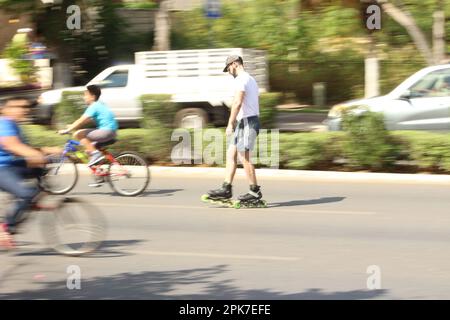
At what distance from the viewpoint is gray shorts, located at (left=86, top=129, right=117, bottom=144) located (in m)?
13.1

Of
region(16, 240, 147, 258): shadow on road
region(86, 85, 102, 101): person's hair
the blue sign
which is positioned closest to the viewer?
region(16, 240, 147, 258): shadow on road

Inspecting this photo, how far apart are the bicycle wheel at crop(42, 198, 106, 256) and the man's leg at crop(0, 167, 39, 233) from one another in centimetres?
25

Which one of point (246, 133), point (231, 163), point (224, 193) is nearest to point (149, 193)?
point (224, 193)

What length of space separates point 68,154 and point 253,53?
853cm

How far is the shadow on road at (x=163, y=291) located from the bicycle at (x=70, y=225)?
838mm

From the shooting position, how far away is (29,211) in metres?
8.84

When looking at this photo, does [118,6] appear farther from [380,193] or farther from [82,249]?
[82,249]

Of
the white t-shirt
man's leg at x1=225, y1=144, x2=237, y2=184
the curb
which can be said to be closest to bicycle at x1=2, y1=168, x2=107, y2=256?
man's leg at x1=225, y1=144, x2=237, y2=184

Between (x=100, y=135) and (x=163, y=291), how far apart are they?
580cm

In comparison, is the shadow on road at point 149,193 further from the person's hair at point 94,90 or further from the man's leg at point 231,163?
the man's leg at point 231,163

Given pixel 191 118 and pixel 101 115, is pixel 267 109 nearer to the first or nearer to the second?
pixel 191 118

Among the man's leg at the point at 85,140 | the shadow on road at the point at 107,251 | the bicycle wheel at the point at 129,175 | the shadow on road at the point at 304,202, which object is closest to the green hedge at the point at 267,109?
the bicycle wheel at the point at 129,175

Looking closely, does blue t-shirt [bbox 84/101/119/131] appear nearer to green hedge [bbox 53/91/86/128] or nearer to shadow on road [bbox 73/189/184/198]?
shadow on road [bbox 73/189/184/198]

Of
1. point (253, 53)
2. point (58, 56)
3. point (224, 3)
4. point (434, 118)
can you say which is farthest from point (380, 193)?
point (224, 3)
